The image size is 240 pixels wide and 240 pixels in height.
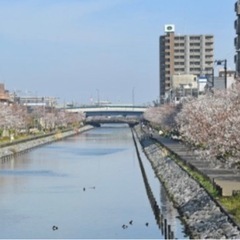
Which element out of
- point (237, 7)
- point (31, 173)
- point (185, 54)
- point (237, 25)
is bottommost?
point (31, 173)

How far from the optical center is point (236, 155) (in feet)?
71.8

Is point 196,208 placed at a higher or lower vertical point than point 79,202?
higher

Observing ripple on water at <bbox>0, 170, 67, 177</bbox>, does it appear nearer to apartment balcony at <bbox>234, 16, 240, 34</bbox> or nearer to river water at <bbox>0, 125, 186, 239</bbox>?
river water at <bbox>0, 125, 186, 239</bbox>

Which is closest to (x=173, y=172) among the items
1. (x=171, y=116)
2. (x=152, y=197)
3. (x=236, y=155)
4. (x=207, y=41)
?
(x=152, y=197)

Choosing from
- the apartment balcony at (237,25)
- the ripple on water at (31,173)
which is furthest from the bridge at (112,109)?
the ripple on water at (31,173)

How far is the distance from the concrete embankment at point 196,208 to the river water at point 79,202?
15.5 inches

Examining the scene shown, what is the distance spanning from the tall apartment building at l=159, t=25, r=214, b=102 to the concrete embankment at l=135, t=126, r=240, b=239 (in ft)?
411

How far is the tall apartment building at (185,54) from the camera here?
161875 mm

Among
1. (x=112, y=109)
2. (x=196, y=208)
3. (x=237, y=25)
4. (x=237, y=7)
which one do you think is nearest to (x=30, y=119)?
(x=237, y=25)

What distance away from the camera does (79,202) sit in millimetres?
29359

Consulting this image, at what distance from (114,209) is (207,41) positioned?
137714 millimetres

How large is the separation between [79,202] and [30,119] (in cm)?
8109

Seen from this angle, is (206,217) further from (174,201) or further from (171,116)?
(171,116)

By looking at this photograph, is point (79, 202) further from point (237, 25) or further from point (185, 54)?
point (185, 54)
